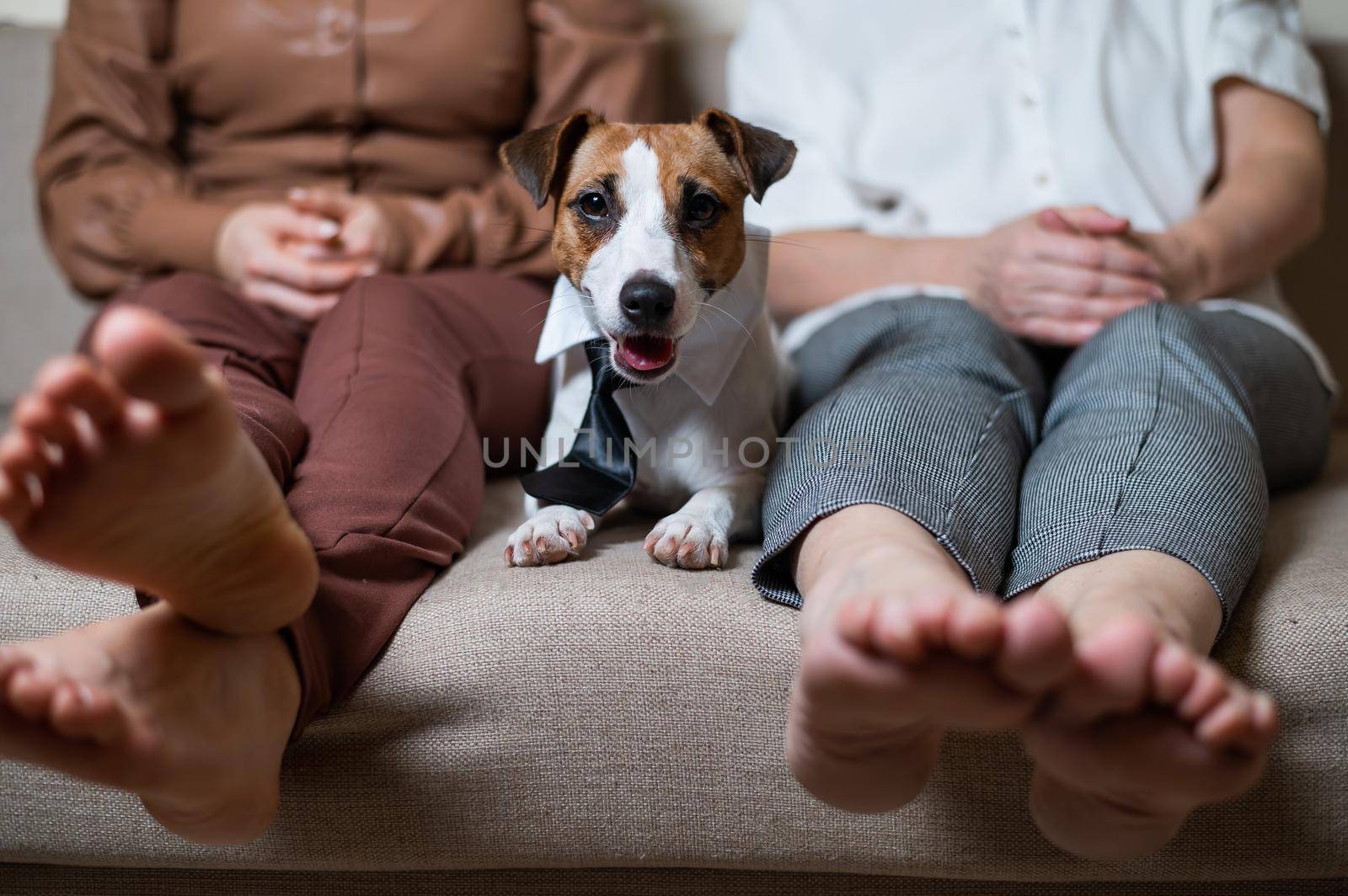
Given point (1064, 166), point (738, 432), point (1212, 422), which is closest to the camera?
point (1212, 422)

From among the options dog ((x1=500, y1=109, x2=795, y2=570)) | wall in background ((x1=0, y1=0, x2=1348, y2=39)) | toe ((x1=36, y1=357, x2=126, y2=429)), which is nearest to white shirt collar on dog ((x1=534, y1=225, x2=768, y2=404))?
dog ((x1=500, y1=109, x2=795, y2=570))

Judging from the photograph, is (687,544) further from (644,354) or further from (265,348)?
(265,348)

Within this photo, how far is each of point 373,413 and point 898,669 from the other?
0.69 metres

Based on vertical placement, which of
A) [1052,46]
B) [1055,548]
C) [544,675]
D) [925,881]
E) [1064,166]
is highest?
[1052,46]

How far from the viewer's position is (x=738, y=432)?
4.08ft

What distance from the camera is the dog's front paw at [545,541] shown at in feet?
3.58

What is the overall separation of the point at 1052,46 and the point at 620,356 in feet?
2.99

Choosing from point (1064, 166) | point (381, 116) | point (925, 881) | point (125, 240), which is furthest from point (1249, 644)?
point (125, 240)

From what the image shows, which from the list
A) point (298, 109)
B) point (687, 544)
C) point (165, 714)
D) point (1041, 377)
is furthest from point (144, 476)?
point (298, 109)

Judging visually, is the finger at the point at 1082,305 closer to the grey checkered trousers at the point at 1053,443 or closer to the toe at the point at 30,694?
the grey checkered trousers at the point at 1053,443

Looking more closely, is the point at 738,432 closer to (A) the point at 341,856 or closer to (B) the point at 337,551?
(B) the point at 337,551

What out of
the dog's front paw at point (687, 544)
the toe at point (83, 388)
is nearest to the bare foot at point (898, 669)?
the dog's front paw at point (687, 544)

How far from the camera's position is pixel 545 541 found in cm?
109

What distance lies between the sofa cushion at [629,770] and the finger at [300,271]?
0.60m
